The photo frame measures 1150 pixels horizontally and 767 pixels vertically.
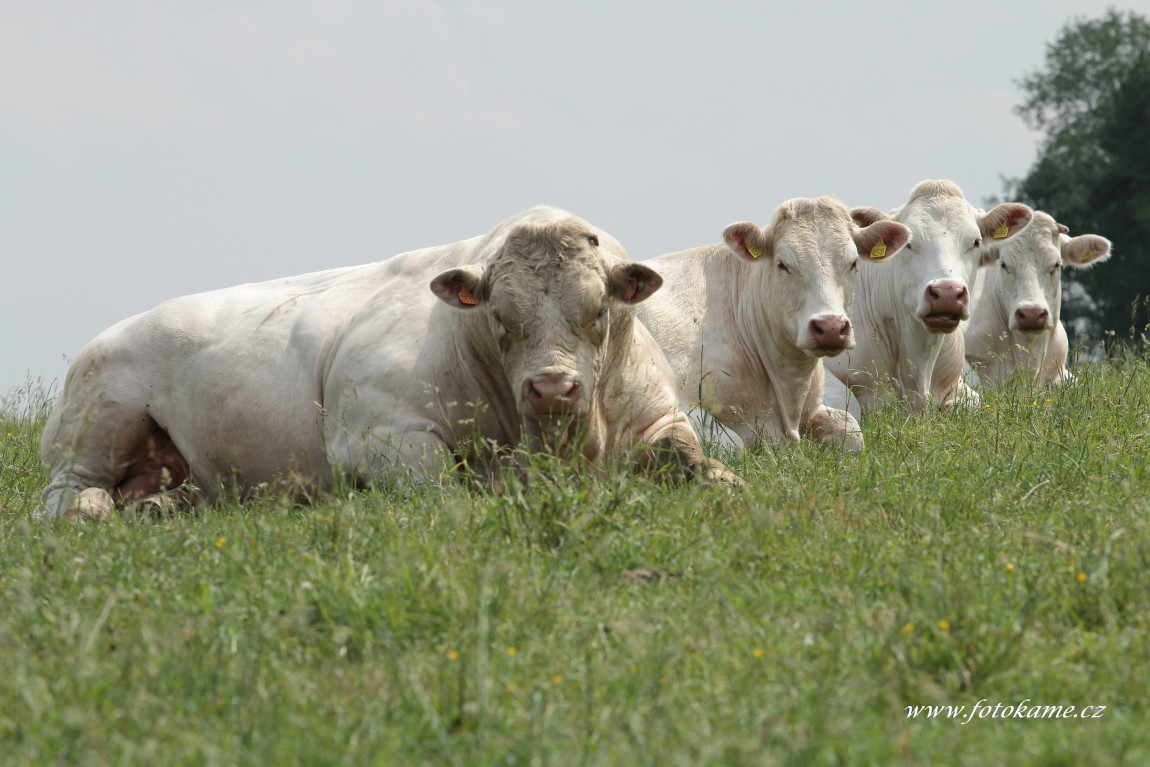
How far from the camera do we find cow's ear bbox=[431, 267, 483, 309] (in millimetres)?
6125

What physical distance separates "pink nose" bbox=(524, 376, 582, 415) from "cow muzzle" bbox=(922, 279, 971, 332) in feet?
15.0

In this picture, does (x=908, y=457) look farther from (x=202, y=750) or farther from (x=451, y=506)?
(x=202, y=750)

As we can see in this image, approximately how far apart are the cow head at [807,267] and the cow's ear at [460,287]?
2.43 metres

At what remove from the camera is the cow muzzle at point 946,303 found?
365 inches

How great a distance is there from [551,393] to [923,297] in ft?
15.8

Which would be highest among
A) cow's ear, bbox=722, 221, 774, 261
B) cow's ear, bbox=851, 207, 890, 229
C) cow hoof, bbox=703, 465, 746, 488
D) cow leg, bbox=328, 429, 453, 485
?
cow's ear, bbox=722, 221, 774, 261

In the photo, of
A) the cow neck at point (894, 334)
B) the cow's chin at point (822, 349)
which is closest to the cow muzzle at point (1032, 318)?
the cow neck at point (894, 334)

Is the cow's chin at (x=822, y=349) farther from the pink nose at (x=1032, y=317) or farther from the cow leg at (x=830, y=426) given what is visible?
the pink nose at (x=1032, y=317)

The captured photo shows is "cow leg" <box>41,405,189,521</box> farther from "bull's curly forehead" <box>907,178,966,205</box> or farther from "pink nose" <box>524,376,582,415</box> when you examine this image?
"bull's curly forehead" <box>907,178,966,205</box>

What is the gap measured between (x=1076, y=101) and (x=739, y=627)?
44.7 meters

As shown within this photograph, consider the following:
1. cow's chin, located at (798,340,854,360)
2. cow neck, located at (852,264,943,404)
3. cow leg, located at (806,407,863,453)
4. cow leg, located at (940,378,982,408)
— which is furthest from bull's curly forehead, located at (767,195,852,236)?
cow neck, located at (852,264,943,404)

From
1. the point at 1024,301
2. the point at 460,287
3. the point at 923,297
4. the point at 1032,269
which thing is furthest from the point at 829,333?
the point at 1032,269

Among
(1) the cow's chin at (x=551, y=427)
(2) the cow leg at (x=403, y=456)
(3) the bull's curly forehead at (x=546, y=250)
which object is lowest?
(2) the cow leg at (x=403, y=456)

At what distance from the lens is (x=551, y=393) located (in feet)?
18.5
